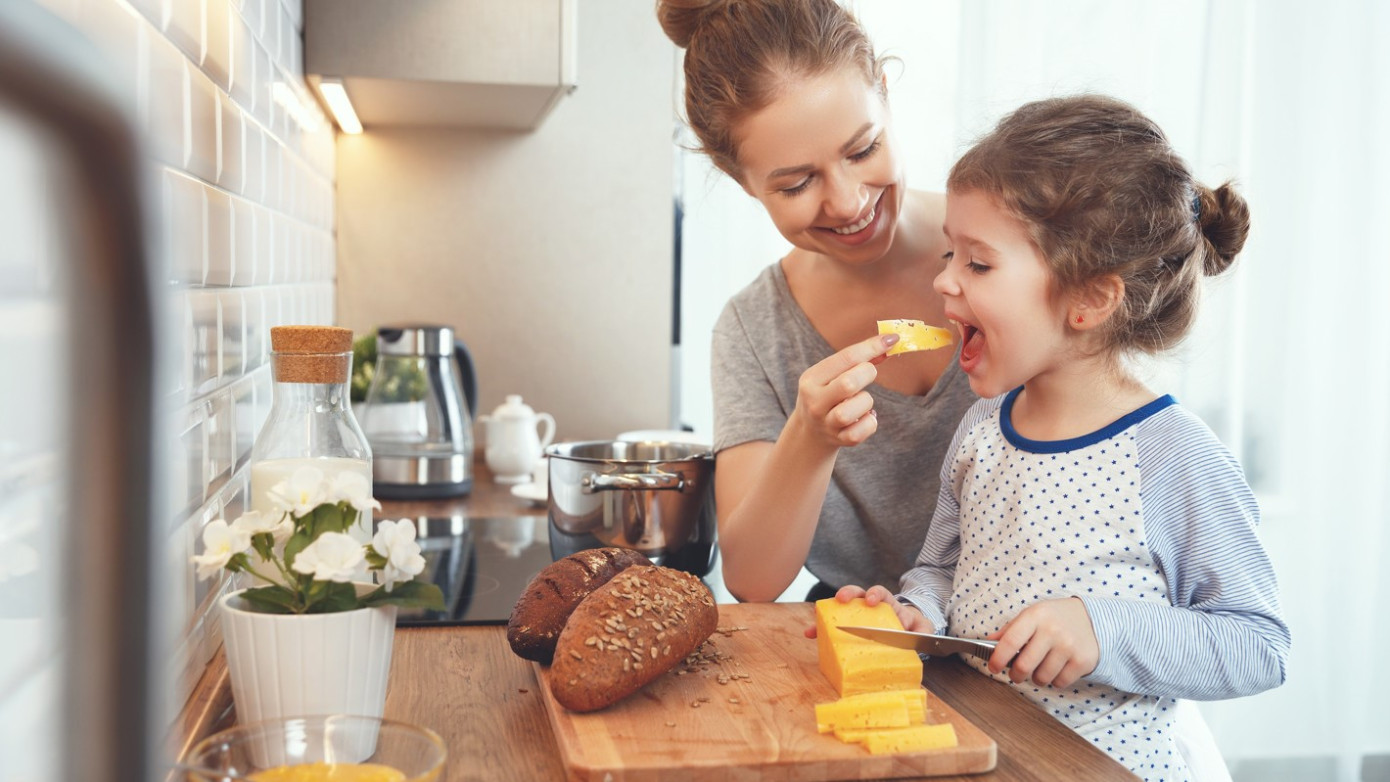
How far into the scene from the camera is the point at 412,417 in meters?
1.96

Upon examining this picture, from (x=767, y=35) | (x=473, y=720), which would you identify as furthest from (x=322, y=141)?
(x=473, y=720)

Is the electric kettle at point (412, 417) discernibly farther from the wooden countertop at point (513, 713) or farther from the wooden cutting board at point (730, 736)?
the wooden cutting board at point (730, 736)

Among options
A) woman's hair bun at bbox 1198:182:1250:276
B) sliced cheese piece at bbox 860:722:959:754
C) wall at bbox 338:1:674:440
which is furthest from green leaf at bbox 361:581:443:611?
wall at bbox 338:1:674:440

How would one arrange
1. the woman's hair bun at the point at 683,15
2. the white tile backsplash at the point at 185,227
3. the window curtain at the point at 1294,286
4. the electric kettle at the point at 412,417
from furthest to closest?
the window curtain at the point at 1294,286, the electric kettle at the point at 412,417, the woman's hair bun at the point at 683,15, the white tile backsplash at the point at 185,227

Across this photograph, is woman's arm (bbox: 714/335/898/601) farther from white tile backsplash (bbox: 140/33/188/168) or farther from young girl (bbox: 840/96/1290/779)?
white tile backsplash (bbox: 140/33/188/168)

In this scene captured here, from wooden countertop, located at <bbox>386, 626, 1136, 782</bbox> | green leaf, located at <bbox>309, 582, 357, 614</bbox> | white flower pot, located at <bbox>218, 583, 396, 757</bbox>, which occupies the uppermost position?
green leaf, located at <bbox>309, 582, 357, 614</bbox>

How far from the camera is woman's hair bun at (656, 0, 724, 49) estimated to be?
146 centimetres

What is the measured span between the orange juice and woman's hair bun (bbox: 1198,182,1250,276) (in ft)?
3.35

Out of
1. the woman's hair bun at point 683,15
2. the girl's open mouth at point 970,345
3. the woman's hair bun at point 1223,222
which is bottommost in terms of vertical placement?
the girl's open mouth at point 970,345

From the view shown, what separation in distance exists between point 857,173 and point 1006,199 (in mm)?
237

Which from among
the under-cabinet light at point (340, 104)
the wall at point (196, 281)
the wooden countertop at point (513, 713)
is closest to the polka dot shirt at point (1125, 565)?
the wooden countertop at point (513, 713)

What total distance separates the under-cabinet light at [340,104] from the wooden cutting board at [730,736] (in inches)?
48.9

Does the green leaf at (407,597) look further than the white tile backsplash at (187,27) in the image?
No

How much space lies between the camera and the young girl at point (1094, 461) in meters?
1.03
